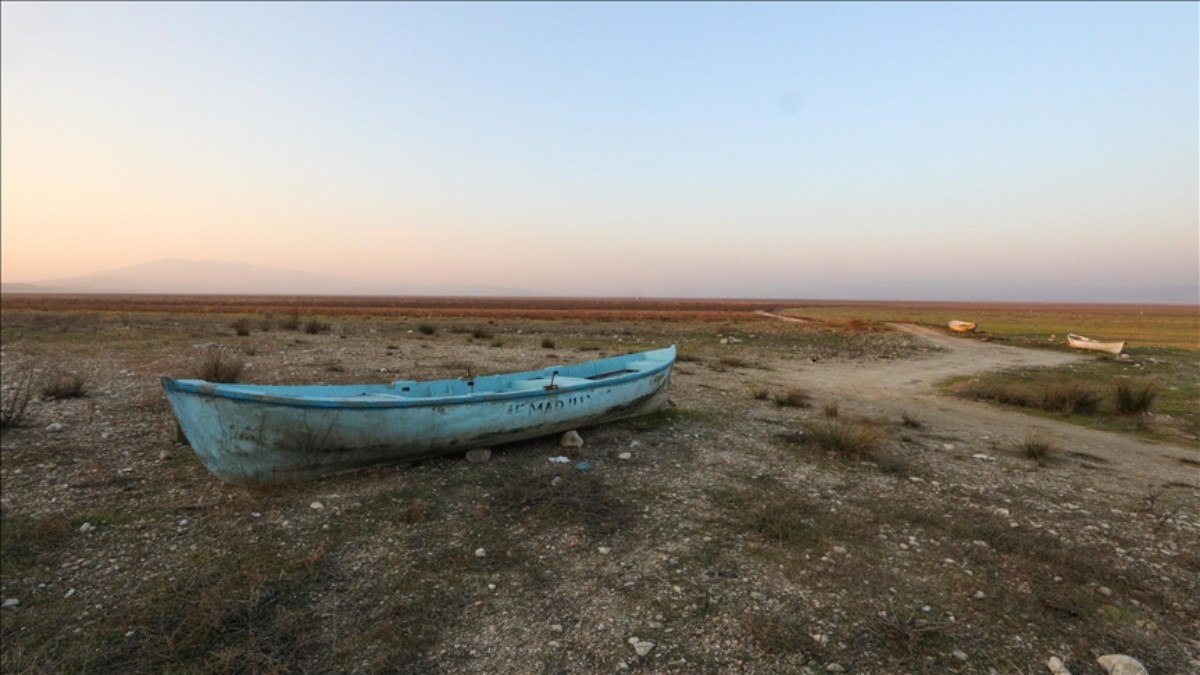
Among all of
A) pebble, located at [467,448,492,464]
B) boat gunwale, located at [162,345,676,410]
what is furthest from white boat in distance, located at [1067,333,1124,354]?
pebble, located at [467,448,492,464]

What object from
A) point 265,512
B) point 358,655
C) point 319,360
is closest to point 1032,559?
point 358,655

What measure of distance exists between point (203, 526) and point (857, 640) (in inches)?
255

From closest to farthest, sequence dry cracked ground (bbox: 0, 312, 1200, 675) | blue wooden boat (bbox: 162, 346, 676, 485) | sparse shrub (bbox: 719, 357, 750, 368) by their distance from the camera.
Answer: dry cracked ground (bbox: 0, 312, 1200, 675) < blue wooden boat (bbox: 162, 346, 676, 485) < sparse shrub (bbox: 719, 357, 750, 368)

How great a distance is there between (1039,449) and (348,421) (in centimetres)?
1034

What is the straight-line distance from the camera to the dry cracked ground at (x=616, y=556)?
4.05m

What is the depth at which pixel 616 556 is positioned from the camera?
210 inches

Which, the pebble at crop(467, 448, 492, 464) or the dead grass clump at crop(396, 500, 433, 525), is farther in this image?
the pebble at crop(467, 448, 492, 464)

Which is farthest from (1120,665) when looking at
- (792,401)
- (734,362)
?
(734,362)

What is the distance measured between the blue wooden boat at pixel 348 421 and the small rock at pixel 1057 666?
5.90 meters

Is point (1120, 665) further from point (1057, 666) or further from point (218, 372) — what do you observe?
point (218, 372)

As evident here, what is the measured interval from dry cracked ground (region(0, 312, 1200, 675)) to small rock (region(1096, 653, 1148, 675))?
0.38 feet

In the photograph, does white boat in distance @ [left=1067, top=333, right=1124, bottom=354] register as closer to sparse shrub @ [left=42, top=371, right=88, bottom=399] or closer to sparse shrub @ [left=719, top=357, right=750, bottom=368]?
sparse shrub @ [left=719, top=357, right=750, bottom=368]

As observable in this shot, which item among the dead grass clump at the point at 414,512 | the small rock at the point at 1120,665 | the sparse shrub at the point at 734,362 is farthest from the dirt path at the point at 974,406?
the dead grass clump at the point at 414,512

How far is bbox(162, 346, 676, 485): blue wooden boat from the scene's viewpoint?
20.2ft
